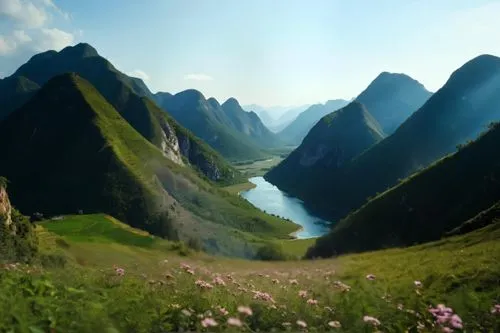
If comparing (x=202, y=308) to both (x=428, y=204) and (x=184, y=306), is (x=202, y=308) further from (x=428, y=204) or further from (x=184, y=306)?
(x=428, y=204)

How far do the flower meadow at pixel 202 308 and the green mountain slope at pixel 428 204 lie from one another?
110 metres

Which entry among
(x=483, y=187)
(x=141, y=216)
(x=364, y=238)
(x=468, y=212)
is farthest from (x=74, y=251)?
(x=141, y=216)

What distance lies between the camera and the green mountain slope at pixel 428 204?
11481cm

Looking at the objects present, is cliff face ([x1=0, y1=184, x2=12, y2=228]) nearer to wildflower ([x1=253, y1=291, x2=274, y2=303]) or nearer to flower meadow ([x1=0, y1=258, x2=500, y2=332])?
flower meadow ([x1=0, y1=258, x2=500, y2=332])

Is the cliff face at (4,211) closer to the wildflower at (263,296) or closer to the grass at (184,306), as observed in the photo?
the grass at (184,306)

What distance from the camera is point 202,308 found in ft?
30.1

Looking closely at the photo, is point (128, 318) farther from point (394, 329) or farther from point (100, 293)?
point (394, 329)

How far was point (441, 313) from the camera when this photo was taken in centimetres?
727

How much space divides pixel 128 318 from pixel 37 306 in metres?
1.52

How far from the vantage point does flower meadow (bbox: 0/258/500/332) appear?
22.3ft

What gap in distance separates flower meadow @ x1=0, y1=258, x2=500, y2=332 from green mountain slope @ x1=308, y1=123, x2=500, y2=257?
361 ft

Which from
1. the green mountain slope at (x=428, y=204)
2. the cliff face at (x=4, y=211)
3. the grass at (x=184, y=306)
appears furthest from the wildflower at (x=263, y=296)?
the green mountain slope at (x=428, y=204)

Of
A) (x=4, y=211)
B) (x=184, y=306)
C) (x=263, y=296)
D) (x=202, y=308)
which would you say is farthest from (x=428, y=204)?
(x=184, y=306)

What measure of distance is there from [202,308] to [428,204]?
12612 cm
